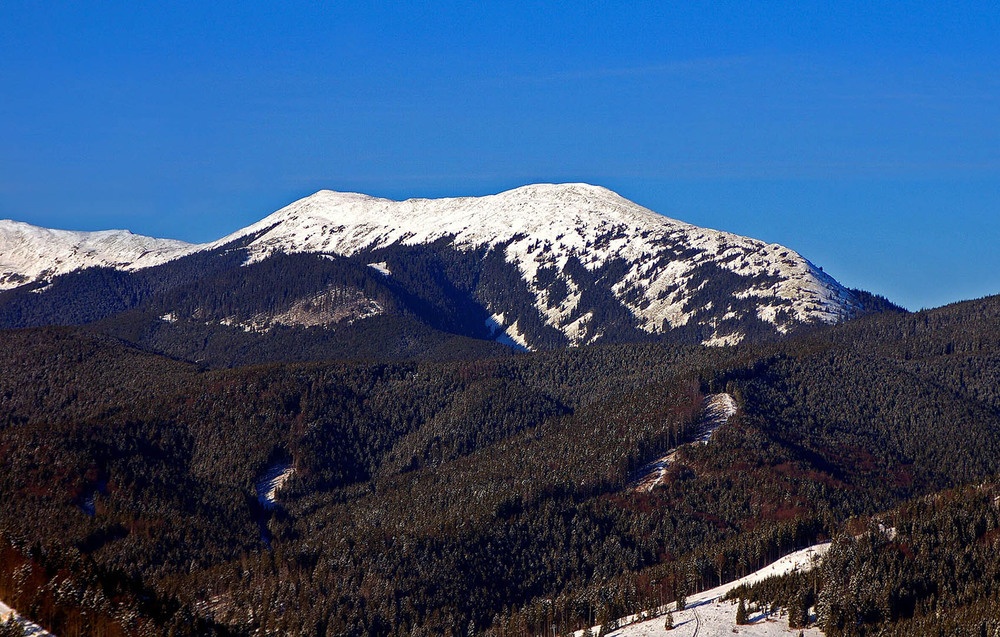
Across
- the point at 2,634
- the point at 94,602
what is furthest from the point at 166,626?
the point at 2,634

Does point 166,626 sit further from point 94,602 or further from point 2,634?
point 2,634

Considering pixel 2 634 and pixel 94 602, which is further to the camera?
pixel 94 602

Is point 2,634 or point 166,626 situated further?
point 166,626

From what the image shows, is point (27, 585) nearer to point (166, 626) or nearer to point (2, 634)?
point (166, 626)

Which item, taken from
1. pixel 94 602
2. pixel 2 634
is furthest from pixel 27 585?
pixel 2 634
